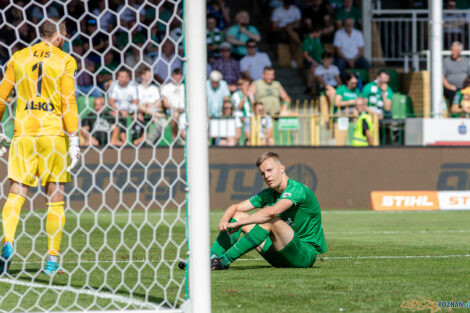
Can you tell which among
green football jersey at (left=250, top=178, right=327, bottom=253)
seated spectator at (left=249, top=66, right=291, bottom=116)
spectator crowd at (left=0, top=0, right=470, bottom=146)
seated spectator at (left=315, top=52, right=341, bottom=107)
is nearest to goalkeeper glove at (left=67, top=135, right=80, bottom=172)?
green football jersey at (left=250, top=178, right=327, bottom=253)

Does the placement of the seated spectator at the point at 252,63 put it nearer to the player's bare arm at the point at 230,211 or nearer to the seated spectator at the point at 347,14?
the seated spectator at the point at 347,14

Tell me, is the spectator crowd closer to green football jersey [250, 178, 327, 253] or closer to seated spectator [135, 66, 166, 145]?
seated spectator [135, 66, 166, 145]

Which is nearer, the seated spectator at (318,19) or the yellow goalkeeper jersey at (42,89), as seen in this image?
the yellow goalkeeper jersey at (42,89)

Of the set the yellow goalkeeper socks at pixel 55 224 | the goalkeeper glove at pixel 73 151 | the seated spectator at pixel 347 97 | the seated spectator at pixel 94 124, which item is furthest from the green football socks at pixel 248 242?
the seated spectator at pixel 347 97

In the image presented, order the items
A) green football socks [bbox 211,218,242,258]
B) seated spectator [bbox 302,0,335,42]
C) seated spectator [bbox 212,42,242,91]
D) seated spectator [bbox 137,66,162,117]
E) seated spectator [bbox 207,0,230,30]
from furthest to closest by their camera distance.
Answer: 1. seated spectator [bbox 302,0,335,42]
2. seated spectator [bbox 207,0,230,30]
3. seated spectator [bbox 212,42,242,91]
4. seated spectator [bbox 137,66,162,117]
5. green football socks [bbox 211,218,242,258]

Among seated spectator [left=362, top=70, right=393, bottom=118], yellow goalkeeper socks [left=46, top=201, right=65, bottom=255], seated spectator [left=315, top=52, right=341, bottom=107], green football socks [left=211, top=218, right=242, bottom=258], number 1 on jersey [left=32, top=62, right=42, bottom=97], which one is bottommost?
green football socks [left=211, top=218, right=242, bottom=258]

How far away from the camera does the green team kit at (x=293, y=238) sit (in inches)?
273

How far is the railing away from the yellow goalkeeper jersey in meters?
14.9

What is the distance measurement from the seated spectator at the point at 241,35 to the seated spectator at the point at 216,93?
263 centimetres

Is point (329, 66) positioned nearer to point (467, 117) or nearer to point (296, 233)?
point (467, 117)

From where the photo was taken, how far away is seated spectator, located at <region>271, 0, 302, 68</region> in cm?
2096

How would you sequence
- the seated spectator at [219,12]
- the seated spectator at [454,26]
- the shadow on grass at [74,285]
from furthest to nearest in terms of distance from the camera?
the seated spectator at [454,26], the seated spectator at [219,12], the shadow on grass at [74,285]

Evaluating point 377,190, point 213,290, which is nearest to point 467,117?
point 377,190

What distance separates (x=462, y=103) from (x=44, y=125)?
13.1m
